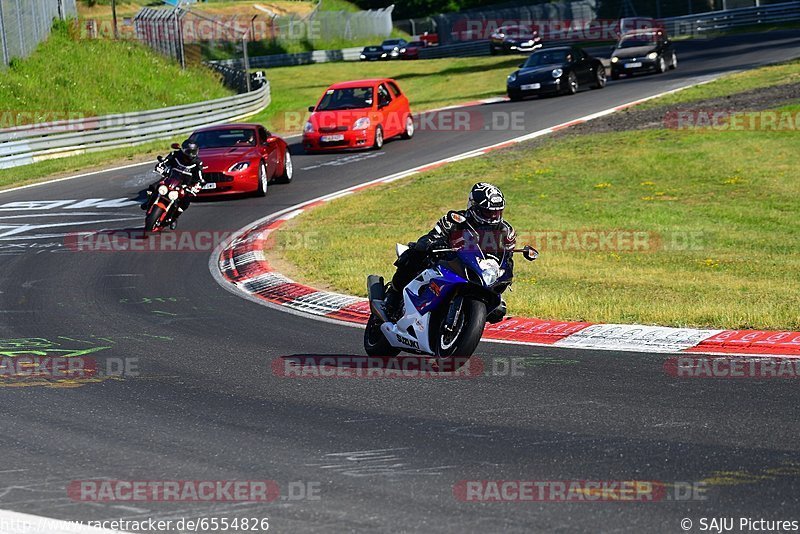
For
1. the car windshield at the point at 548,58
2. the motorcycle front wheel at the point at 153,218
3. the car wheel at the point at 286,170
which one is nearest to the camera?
the motorcycle front wheel at the point at 153,218

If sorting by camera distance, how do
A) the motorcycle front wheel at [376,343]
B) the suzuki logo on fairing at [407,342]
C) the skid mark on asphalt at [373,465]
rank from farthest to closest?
1. the motorcycle front wheel at [376,343]
2. the suzuki logo on fairing at [407,342]
3. the skid mark on asphalt at [373,465]

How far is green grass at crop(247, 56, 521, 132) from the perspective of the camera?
4009cm

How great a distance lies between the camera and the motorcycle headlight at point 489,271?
876 cm

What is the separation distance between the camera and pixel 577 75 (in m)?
36.2

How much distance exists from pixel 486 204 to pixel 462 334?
3.64ft

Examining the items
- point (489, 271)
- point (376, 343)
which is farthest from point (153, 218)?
point (489, 271)

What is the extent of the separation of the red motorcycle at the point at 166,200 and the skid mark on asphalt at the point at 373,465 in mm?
12553

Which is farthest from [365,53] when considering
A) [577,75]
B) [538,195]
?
[538,195]

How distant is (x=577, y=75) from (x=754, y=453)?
30753 mm

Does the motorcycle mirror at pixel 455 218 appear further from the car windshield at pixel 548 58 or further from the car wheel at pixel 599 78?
the car wheel at pixel 599 78

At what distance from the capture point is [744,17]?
58250 millimetres

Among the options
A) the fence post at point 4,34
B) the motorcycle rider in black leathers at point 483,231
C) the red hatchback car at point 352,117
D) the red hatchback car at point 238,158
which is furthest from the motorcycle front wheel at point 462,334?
the fence post at point 4,34

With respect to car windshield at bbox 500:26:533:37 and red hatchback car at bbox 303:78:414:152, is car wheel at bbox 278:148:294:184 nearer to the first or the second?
red hatchback car at bbox 303:78:414:152

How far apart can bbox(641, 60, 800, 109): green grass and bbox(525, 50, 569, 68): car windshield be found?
4.48 metres
